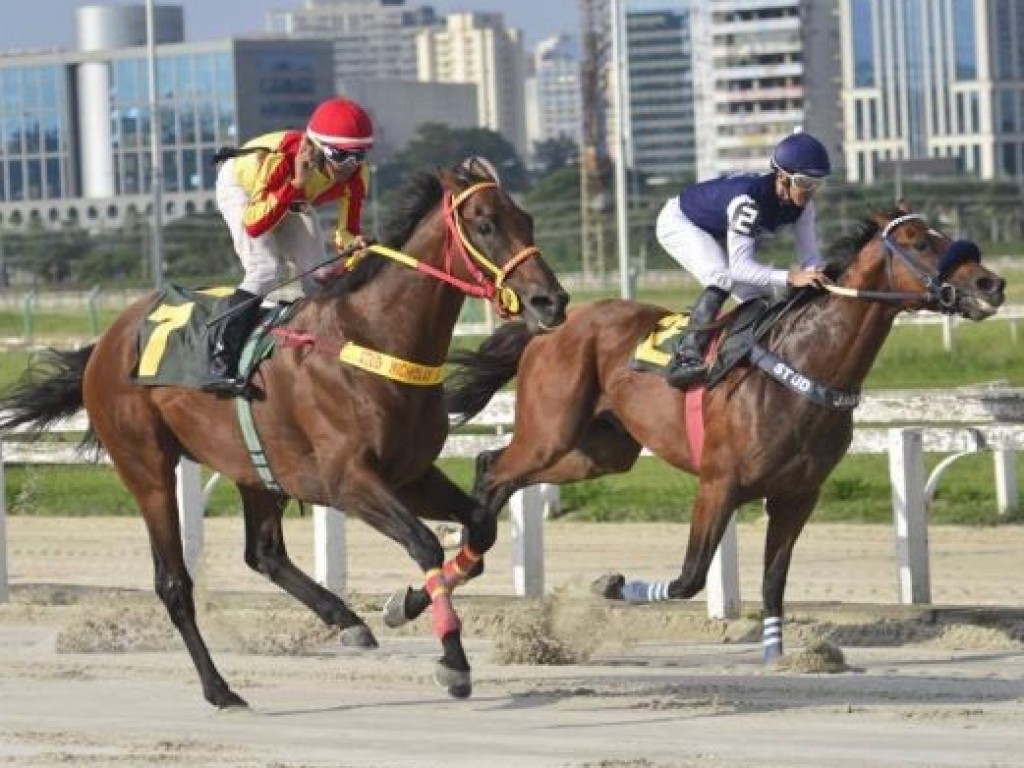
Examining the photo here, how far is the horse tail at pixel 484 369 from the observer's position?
11.4m

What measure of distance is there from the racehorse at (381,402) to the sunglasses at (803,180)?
1474 mm

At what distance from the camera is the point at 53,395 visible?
10.3 m

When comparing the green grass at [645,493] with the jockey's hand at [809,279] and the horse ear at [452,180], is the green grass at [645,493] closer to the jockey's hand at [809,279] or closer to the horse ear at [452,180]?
the jockey's hand at [809,279]

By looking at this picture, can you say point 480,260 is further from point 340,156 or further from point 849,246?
point 849,246

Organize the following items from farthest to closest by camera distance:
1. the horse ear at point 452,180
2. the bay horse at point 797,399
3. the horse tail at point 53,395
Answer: the horse tail at point 53,395 < the bay horse at point 797,399 < the horse ear at point 452,180

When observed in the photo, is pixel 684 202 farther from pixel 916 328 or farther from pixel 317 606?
pixel 916 328

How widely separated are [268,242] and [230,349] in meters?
0.45

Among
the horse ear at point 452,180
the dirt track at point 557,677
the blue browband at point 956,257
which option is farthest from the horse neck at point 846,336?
the horse ear at point 452,180

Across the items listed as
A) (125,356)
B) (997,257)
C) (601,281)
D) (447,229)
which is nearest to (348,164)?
(447,229)

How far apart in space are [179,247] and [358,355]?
6933 centimetres

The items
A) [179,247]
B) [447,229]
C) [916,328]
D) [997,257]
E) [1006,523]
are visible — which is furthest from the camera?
[179,247]

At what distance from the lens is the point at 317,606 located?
31.6 ft

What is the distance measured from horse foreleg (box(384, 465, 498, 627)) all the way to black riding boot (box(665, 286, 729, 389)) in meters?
0.99

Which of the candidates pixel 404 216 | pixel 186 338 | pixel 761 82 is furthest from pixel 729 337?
pixel 761 82
